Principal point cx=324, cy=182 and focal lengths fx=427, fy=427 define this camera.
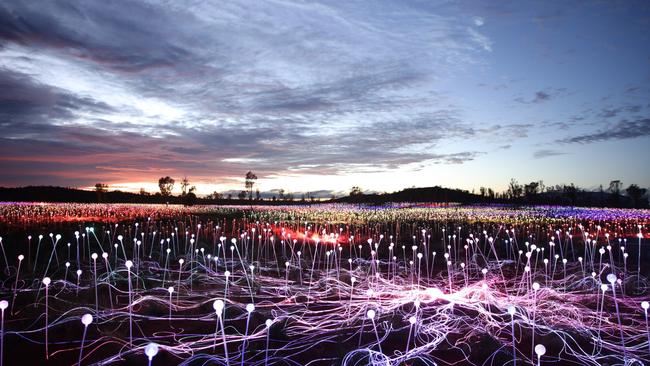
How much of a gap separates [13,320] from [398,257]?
34.3 feet

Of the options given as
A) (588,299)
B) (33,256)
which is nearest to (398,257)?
(588,299)

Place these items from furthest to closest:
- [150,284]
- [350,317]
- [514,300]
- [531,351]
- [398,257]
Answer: [398,257] < [150,284] < [514,300] < [350,317] < [531,351]

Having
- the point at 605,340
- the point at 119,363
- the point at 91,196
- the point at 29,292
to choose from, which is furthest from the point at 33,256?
the point at 91,196

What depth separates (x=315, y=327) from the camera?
6.35 metres

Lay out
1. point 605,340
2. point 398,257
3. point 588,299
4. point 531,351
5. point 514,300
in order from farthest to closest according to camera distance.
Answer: point 398,257, point 588,299, point 514,300, point 605,340, point 531,351

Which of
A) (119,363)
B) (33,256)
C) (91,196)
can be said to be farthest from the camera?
(91,196)

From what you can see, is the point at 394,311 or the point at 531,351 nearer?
the point at 531,351

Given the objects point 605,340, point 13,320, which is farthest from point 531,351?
point 13,320

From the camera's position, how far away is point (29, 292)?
27.2 ft

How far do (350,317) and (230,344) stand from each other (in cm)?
206

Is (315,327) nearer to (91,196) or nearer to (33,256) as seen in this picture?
(33,256)

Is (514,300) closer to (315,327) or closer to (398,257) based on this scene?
(315,327)

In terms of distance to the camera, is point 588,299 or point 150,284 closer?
point 588,299

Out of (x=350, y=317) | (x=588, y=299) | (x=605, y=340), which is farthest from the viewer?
(x=588, y=299)
